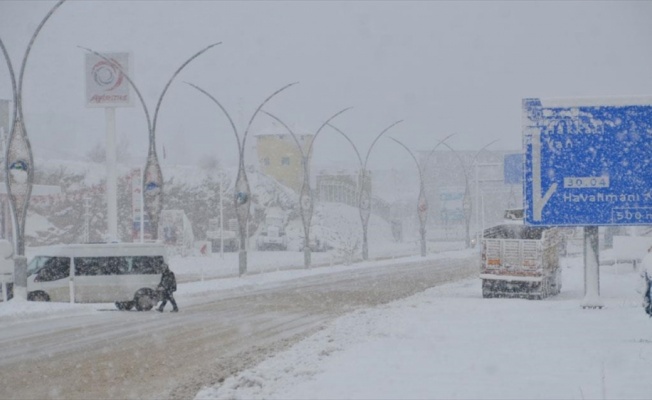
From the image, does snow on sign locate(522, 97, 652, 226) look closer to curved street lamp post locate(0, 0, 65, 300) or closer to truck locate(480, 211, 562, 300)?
truck locate(480, 211, 562, 300)

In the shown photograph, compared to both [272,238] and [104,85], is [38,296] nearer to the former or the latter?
[104,85]

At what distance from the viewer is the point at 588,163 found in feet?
77.9

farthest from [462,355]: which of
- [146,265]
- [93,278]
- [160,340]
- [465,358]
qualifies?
[93,278]

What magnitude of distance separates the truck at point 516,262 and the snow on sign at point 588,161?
5848 mm

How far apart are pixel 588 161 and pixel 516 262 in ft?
21.6

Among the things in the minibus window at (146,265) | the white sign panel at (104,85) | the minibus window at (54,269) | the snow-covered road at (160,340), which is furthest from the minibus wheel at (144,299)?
the white sign panel at (104,85)

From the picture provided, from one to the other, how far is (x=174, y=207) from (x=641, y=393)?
82579 millimetres

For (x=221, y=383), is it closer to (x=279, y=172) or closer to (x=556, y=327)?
(x=556, y=327)

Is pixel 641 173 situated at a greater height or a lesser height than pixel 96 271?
greater

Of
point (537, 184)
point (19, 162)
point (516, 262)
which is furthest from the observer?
point (516, 262)

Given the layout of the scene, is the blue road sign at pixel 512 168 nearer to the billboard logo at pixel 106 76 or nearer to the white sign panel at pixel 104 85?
the white sign panel at pixel 104 85

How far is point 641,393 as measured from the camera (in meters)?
10.6

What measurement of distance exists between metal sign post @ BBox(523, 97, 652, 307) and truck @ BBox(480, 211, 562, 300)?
5470 mm

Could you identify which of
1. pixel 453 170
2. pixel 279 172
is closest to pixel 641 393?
pixel 279 172
